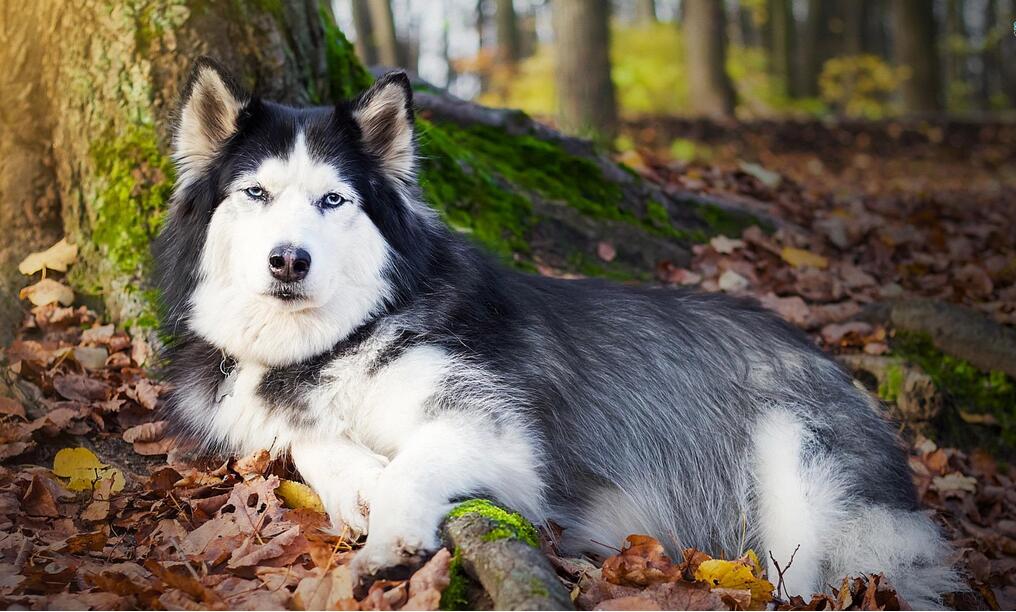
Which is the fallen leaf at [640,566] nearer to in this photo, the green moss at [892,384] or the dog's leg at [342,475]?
the dog's leg at [342,475]

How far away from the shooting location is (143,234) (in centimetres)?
484

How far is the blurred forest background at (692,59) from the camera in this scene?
11.3 meters

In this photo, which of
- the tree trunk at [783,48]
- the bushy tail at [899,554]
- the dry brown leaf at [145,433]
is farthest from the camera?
the tree trunk at [783,48]

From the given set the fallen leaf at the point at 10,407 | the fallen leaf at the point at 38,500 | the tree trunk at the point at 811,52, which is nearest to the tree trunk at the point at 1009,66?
the tree trunk at the point at 811,52

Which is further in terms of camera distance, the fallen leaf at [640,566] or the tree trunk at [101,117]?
the tree trunk at [101,117]

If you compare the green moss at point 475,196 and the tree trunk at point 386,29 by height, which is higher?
the tree trunk at point 386,29

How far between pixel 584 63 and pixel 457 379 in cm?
844

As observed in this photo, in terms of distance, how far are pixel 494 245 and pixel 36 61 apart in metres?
2.84

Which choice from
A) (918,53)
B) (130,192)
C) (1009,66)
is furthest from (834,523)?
(1009,66)

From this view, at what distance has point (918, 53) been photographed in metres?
18.3

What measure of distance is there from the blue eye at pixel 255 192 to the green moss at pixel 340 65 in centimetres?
235

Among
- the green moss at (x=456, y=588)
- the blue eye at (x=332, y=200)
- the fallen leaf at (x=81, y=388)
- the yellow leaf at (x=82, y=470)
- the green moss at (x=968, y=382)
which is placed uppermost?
the blue eye at (x=332, y=200)

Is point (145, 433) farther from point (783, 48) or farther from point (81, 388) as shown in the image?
point (783, 48)

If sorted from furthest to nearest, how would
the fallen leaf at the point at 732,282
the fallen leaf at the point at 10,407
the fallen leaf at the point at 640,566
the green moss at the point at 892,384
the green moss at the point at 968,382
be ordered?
the fallen leaf at the point at 732,282, the green moss at the point at 968,382, the green moss at the point at 892,384, the fallen leaf at the point at 10,407, the fallen leaf at the point at 640,566
